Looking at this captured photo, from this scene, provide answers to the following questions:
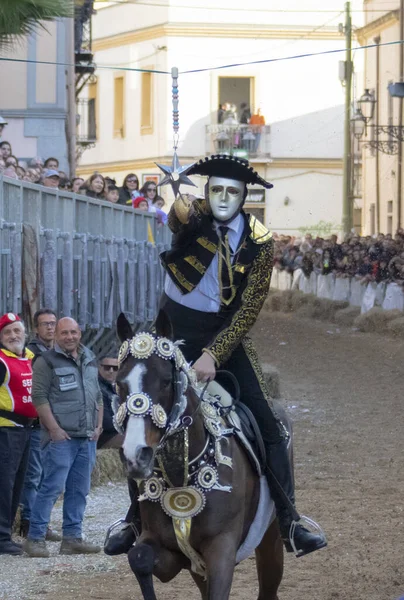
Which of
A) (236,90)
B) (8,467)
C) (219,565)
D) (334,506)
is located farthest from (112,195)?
(236,90)

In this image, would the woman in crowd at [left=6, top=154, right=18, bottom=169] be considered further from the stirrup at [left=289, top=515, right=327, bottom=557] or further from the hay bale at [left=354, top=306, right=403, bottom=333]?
the hay bale at [left=354, top=306, right=403, bottom=333]

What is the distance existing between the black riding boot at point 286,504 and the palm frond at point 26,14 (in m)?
3.82

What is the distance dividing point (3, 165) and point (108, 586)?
7705 millimetres

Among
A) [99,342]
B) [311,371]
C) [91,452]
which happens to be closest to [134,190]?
[311,371]

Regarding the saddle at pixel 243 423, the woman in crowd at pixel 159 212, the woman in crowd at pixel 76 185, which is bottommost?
the saddle at pixel 243 423

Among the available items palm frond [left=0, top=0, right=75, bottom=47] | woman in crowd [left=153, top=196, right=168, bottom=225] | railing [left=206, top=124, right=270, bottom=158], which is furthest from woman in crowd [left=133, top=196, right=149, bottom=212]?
railing [left=206, top=124, right=270, bottom=158]

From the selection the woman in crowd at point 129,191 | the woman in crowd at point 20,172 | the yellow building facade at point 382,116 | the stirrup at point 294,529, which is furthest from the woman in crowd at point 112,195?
the yellow building facade at point 382,116

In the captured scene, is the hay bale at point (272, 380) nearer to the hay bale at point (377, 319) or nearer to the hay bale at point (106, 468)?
the hay bale at point (106, 468)

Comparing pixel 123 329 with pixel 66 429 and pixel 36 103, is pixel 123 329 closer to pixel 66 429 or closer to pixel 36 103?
pixel 66 429

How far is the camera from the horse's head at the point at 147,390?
602cm

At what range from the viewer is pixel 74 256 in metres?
15.2

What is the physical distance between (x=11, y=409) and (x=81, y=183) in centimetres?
905

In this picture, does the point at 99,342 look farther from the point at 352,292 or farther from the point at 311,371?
the point at 352,292

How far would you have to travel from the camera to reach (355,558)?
386 inches
